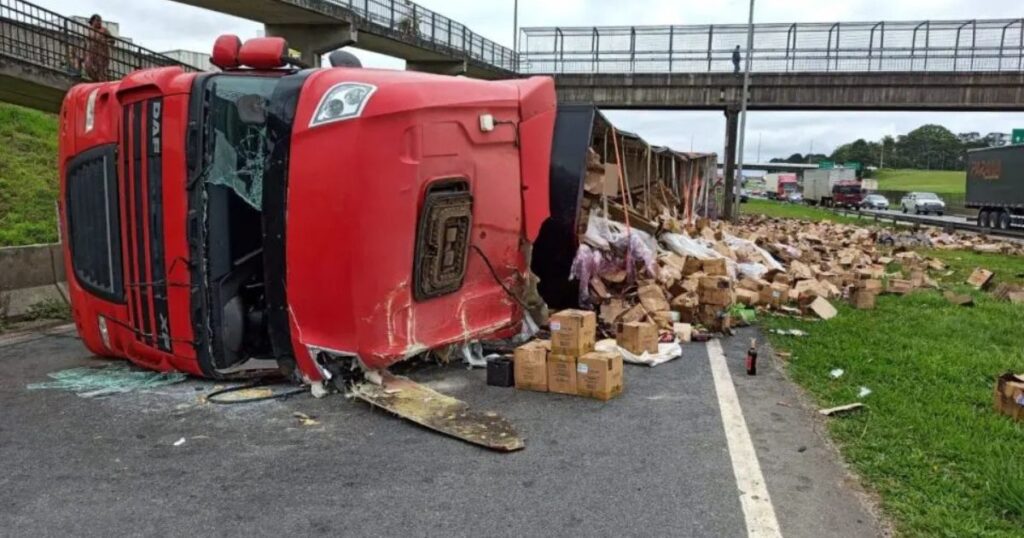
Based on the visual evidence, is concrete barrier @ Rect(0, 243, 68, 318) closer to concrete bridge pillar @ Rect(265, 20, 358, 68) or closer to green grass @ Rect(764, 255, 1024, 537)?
green grass @ Rect(764, 255, 1024, 537)

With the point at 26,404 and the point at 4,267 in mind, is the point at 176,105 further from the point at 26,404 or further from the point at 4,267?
the point at 4,267

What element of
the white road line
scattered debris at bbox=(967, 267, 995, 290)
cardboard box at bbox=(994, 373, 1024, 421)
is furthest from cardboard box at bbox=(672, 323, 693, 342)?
scattered debris at bbox=(967, 267, 995, 290)

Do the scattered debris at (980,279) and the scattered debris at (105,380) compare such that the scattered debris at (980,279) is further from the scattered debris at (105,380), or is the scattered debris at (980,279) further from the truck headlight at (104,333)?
the truck headlight at (104,333)

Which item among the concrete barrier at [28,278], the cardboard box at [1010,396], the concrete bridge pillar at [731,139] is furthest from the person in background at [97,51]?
the concrete bridge pillar at [731,139]

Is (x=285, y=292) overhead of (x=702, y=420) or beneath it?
overhead

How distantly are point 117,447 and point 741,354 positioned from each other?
4.99 meters

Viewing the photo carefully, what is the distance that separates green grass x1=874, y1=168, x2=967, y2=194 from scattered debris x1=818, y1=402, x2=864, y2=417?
81.1m

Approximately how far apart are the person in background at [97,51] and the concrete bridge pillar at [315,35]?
478 inches

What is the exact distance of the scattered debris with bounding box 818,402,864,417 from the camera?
484cm

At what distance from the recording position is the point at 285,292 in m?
4.87

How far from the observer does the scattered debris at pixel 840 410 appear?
4840 millimetres

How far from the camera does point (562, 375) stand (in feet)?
17.0


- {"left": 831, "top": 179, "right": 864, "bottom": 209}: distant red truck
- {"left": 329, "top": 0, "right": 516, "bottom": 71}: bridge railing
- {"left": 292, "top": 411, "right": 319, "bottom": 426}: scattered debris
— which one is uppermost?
{"left": 329, "top": 0, "right": 516, "bottom": 71}: bridge railing

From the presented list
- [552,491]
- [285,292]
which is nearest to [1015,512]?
[552,491]
